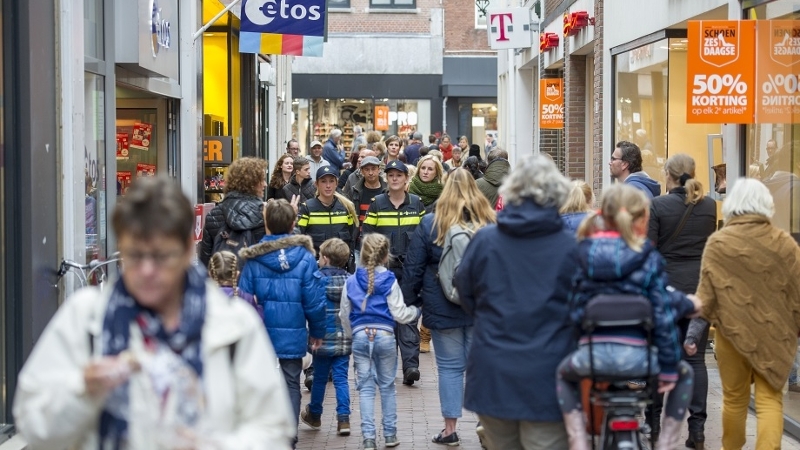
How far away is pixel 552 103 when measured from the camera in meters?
21.8

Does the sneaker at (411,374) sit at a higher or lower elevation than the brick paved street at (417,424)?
higher

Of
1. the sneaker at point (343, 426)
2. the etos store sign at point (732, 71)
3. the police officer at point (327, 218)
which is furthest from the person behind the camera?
the police officer at point (327, 218)

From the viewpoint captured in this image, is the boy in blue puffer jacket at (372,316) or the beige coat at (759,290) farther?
the boy in blue puffer jacket at (372,316)

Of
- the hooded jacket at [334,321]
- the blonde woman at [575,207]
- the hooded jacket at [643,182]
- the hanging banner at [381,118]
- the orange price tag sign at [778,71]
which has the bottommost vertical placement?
the hooded jacket at [334,321]

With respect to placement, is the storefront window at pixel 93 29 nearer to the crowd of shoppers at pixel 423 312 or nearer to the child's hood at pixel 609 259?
the crowd of shoppers at pixel 423 312

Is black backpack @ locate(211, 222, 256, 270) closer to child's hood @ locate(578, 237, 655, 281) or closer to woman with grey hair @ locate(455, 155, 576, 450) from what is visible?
woman with grey hair @ locate(455, 155, 576, 450)

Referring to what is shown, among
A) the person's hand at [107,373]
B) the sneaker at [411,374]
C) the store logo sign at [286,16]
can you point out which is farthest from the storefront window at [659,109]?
the person's hand at [107,373]

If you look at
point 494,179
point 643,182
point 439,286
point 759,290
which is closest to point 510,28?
point 494,179

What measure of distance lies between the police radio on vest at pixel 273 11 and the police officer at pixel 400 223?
4768mm

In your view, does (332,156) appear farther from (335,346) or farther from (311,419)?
(335,346)

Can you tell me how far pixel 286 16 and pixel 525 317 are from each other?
10244 mm

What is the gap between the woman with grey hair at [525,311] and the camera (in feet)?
17.1

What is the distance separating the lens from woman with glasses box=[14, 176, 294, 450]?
9.86 feet

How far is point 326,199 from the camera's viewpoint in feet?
35.4
